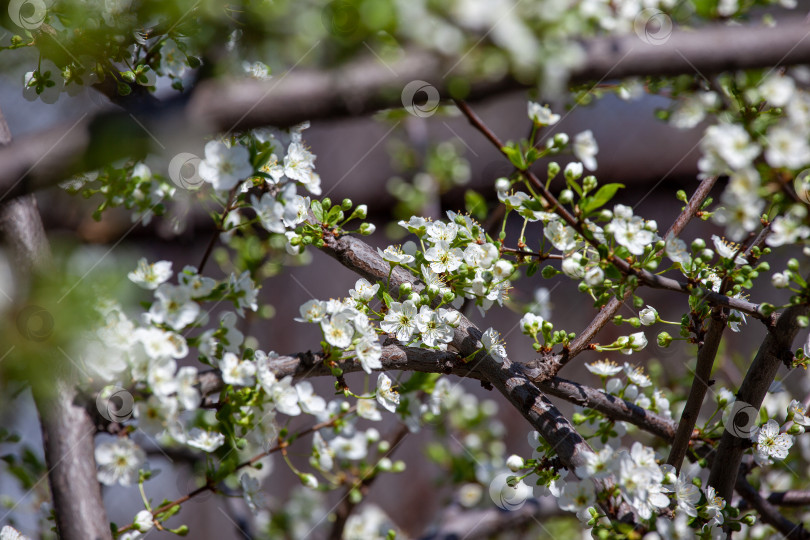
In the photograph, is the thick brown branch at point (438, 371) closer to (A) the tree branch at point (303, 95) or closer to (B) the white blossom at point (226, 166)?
(B) the white blossom at point (226, 166)

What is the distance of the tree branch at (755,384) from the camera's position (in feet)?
3.08

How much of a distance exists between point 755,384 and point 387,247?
609 millimetres

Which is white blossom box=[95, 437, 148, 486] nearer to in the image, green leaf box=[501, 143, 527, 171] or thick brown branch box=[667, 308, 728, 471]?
green leaf box=[501, 143, 527, 171]

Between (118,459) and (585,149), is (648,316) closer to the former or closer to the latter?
(585,149)

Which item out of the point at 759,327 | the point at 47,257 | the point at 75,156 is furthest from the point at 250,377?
the point at 759,327

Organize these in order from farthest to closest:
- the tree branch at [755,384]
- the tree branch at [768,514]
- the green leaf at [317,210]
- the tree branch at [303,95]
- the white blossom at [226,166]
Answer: the tree branch at [768,514] → the green leaf at [317,210] → the tree branch at [755,384] → the white blossom at [226,166] → the tree branch at [303,95]

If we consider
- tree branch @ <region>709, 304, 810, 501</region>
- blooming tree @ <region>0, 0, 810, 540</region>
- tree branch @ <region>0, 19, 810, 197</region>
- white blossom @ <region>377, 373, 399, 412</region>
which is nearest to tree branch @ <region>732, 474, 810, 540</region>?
blooming tree @ <region>0, 0, 810, 540</region>

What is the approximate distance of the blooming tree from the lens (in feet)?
1.89

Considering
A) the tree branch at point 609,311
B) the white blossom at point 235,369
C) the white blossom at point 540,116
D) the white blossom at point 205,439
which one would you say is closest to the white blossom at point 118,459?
the white blossom at point 205,439

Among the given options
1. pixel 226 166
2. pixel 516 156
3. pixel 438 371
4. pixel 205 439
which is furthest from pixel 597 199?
pixel 205 439

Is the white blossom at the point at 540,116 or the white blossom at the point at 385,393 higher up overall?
the white blossom at the point at 540,116

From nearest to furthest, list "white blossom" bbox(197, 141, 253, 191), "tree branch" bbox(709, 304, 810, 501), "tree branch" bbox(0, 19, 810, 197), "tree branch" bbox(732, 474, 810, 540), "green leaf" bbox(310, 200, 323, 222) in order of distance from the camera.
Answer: "tree branch" bbox(0, 19, 810, 197) < "white blossom" bbox(197, 141, 253, 191) < "tree branch" bbox(709, 304, 810, 501) < "green leaf" bbox(310, 200, 323, 222) < "tree branch" bbox(732, 474, 810, 540)

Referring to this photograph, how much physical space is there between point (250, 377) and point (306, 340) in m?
1.82

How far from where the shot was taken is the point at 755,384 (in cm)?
102
